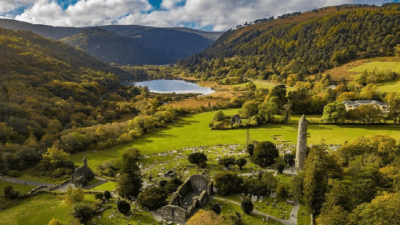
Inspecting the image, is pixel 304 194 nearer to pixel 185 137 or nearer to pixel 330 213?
pixel 330 213

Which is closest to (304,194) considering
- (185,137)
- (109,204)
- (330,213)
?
(330,213)

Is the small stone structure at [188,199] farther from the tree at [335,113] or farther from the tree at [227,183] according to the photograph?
the tree at [335,113]

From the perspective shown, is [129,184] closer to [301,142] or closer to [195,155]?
[195,155]

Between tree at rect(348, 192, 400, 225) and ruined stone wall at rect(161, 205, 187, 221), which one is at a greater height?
tree at rect(348, 192, 400, 225)

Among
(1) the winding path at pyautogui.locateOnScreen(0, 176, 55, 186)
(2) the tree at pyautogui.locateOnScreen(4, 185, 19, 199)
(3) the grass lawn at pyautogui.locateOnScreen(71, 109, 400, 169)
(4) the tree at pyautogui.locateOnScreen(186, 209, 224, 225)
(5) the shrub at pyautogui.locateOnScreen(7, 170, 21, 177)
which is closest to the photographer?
(4) the tree at pyautogui.locateOnScreen(186, 209, 224, 225)

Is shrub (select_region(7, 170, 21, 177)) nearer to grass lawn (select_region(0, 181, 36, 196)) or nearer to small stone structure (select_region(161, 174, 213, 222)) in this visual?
grass lawn (select_region(0, 181, 36, 196))

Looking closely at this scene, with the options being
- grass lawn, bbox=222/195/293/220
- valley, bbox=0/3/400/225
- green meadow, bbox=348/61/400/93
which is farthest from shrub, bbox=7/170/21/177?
green meadow, bbox=348/61/400/93
